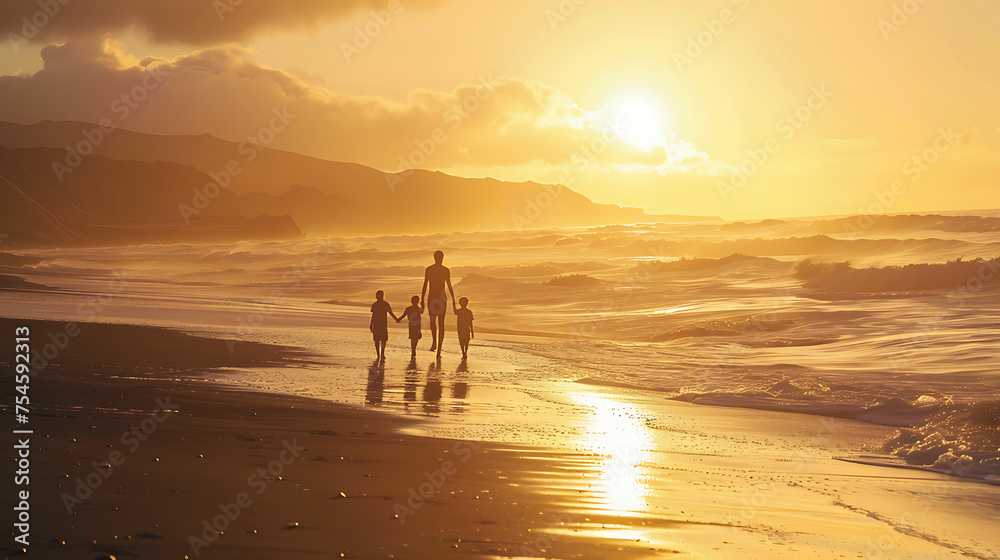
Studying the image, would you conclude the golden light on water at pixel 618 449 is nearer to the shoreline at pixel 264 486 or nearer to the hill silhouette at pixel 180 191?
the shoreline at pixel 264 486

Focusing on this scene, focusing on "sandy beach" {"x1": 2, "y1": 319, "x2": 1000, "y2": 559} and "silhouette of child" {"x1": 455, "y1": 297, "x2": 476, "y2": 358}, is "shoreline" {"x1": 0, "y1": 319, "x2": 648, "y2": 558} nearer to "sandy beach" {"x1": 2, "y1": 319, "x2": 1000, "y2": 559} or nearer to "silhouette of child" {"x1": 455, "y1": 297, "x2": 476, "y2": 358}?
"sandy beach" {"x1": 2, "y1": 319, "x2": 1000, "y2": 559}

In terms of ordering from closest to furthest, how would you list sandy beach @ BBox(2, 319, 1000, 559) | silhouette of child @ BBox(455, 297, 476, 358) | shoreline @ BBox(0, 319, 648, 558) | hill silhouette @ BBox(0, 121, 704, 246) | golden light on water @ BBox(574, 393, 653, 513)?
shoreline @ BBox(0, 319, 648, 558)
sandy beach @ BBox(2, 319, 1000, 559)
golden light on water @ BBox(574, 393, 653, 513)
silhouette of child @ BBox(455, 297, 476, 358)
hill silhouette @ BBox(0, 121, 704, 246)

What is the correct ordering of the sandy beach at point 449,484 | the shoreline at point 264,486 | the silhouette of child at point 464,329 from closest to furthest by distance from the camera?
the shoreline at point 264,486 < the sandy beach at point 449,484 < the silhouette of child at point 464,329

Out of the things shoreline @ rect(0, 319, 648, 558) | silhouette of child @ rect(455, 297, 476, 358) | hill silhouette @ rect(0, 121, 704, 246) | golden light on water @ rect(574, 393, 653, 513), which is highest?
hill silhouette @ rect(0, 121, 704, 246)

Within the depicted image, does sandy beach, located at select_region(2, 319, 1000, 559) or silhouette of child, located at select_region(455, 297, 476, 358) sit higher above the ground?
silhouette of child, located at select_region(455, 297, 476, 358)

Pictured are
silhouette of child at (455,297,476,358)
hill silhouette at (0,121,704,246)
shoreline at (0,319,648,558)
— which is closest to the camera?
shoreline at (0,319,648,558)

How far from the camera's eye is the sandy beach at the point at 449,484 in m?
4.25

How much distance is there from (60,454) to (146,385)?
4.20m

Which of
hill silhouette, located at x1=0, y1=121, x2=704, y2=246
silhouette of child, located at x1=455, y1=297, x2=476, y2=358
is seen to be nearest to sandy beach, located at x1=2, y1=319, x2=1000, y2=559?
silhouette of child, located at x1=455, y1=297, x2=476, y2=358

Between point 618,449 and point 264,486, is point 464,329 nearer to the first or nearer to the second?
point 618,449

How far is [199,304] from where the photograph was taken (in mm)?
26375

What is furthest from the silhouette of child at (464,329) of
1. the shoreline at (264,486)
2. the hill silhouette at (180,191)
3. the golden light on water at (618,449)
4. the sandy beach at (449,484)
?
the hill silhouette at (180,191)

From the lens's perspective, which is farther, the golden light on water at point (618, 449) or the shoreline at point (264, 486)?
the golden light on water at point (618, 449)

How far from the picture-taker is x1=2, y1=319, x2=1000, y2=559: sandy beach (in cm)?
425
